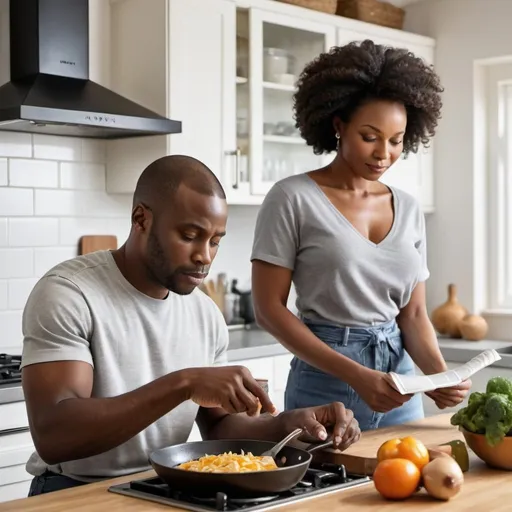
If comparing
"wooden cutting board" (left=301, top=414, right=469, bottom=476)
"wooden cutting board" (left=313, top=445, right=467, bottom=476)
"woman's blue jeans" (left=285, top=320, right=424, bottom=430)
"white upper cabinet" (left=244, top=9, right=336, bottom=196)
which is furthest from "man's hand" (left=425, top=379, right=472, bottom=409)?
"white upper cabinet" (left=244, top=9, right=336, bottom=196)

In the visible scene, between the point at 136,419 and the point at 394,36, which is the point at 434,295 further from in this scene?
the point at 136,419

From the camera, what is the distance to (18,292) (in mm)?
3617

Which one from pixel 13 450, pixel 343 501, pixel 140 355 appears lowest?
pixel 13 450

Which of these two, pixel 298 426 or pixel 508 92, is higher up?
pixel 508 92

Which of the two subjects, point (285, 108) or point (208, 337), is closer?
point (208, 337)

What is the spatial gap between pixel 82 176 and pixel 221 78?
0.68 m

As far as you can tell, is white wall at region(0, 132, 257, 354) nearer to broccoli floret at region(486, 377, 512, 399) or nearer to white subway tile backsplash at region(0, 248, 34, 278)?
white subway tile backsplash at region(0, 248, 34, 278)

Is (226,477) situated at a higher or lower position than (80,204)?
lower

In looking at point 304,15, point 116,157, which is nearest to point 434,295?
point 304,15

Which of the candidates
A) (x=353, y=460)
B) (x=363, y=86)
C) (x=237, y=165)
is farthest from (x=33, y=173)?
(x=353, y=460)

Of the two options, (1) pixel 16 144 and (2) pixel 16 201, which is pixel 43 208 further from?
(1) pixel 16 144

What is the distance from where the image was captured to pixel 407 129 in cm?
265

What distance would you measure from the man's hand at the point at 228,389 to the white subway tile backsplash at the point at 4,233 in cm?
205

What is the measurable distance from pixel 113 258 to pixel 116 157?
1942mm
